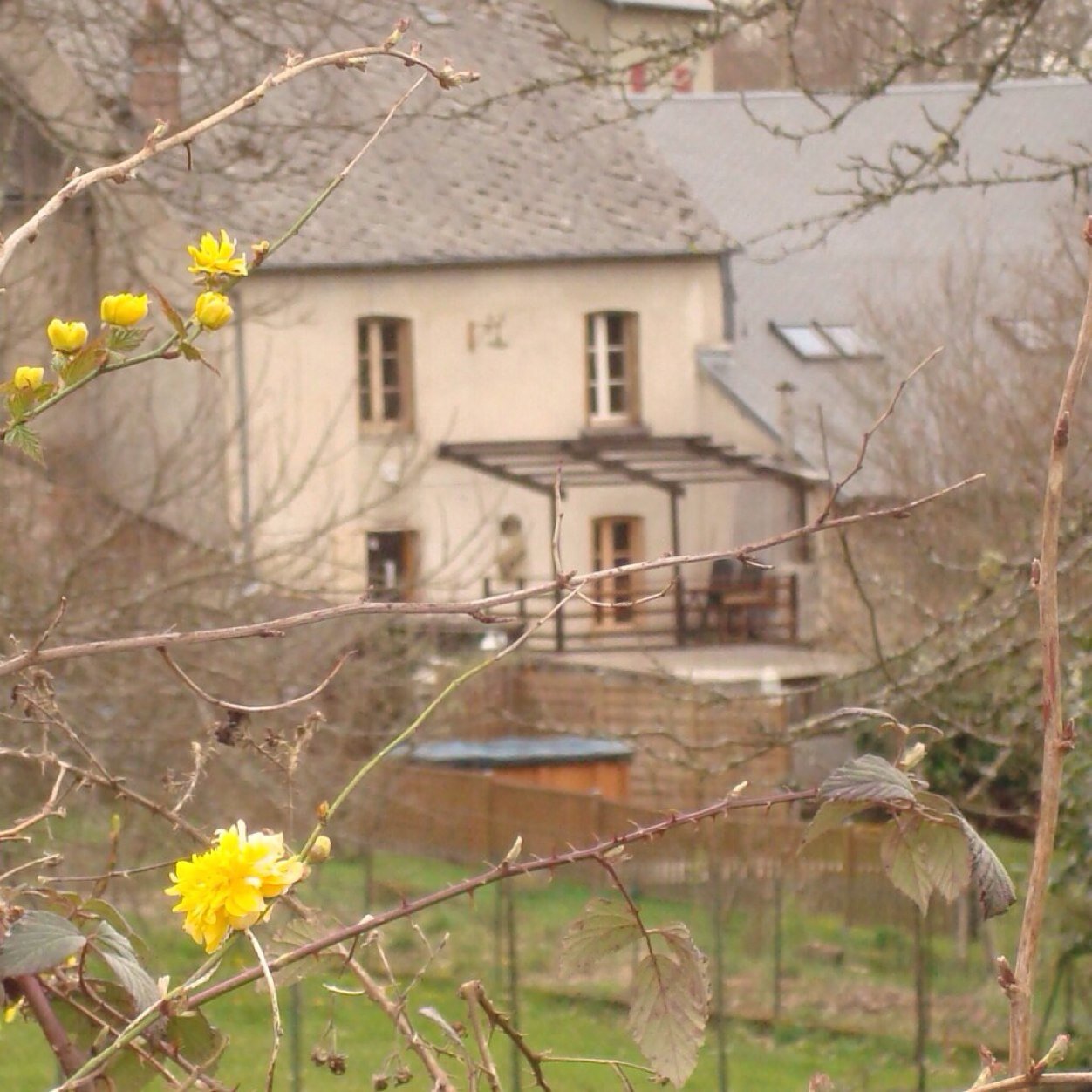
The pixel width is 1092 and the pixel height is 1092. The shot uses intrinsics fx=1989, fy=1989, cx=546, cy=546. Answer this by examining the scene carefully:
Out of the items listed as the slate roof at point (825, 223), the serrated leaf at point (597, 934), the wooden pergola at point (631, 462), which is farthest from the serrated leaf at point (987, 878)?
the wooden pergola at point (631, 462)

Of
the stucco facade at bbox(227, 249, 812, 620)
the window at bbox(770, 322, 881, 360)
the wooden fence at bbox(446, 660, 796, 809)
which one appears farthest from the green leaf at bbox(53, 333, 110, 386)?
the stucco facade at bbox(227, 249, 812, 620)

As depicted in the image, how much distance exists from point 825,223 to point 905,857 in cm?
1547

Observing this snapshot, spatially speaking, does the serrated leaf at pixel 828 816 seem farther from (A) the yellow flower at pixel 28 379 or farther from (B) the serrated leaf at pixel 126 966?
(A) the yellow flower at pixel 28 379

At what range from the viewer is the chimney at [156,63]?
6652 mm

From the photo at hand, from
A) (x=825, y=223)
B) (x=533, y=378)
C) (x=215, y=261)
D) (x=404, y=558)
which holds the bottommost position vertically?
(x=404, y=558)

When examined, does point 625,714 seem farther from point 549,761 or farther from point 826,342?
point 826,342

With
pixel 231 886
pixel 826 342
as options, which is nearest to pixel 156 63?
pixel 231 886

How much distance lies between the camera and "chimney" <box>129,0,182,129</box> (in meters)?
6.65

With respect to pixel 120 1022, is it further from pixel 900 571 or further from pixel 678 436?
pixel 678 436

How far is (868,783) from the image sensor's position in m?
1.31

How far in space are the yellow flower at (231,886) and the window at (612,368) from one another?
964 inches

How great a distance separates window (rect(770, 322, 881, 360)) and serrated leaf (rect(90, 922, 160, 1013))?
14.7 m

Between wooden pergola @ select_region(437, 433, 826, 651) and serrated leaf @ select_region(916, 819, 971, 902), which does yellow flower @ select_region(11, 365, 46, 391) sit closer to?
serrated leaf @ select_region(916, 819, 971, 902)

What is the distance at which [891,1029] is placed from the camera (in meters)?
11.3
